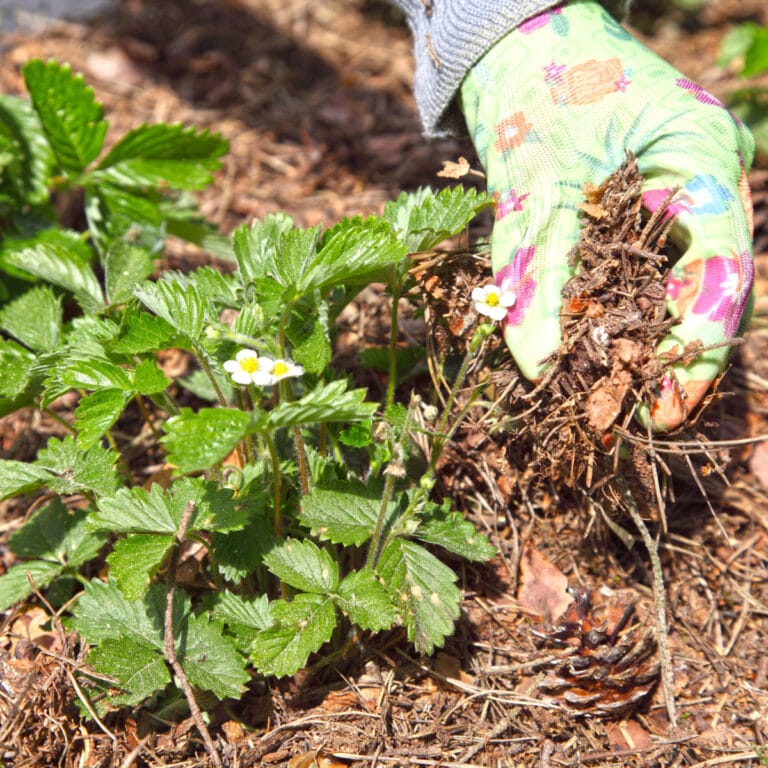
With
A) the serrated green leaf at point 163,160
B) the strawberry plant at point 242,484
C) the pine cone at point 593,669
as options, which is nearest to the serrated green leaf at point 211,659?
the strawberry plant at point 242,484

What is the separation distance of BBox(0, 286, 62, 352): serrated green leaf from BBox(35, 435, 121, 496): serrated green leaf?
0.29 m

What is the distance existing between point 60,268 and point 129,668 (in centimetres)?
107

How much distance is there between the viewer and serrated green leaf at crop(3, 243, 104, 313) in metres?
1.98

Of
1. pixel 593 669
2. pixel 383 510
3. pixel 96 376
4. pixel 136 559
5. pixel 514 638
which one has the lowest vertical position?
pixel 514 638

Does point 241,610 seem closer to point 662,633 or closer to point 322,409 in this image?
point 322,409

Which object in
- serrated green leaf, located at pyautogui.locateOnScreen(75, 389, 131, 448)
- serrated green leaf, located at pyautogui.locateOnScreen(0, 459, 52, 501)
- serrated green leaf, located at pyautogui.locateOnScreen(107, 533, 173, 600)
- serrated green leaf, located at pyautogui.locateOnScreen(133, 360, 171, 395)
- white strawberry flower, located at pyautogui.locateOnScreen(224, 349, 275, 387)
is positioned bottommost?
serrated green leaf, located at pyautogui.locateOnScreen(0, 459, 52, 501)

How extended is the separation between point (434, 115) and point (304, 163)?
1.05 meters

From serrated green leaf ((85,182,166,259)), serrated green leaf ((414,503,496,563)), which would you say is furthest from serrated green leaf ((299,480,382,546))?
serrated green leaf ((85,182,166,259))

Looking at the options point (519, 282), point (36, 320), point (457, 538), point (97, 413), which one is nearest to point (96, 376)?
point (97, 413)

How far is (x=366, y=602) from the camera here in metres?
1.49

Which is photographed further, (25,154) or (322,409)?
(25,154)

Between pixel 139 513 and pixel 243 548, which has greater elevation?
pixel 139 513

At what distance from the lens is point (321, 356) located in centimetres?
155

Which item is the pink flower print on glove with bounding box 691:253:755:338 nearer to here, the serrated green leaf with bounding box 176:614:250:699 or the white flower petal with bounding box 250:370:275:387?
the white flower petal with bounding box 250:370:275:387
